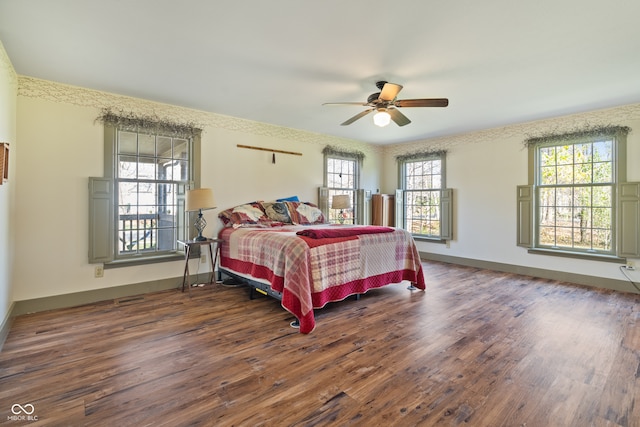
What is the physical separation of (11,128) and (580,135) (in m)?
6.59

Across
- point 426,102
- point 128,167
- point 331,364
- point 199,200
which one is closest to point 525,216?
point 426,102

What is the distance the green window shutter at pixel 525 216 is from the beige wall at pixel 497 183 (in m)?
0.10

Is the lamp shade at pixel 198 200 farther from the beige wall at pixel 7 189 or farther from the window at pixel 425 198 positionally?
the window at pixel 425 198

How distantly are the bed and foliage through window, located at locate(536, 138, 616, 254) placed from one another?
2.46 metres

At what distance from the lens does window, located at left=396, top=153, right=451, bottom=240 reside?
18.8 ft

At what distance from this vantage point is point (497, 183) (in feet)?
16.6

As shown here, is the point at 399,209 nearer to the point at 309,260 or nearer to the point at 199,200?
the point at 309,260

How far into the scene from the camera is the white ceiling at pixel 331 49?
1.99 metres

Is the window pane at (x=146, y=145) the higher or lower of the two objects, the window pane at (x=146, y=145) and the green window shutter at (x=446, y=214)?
the higher

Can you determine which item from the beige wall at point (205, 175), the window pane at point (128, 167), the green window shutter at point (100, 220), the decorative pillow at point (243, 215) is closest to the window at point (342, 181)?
the beige wall at point (205, 175)

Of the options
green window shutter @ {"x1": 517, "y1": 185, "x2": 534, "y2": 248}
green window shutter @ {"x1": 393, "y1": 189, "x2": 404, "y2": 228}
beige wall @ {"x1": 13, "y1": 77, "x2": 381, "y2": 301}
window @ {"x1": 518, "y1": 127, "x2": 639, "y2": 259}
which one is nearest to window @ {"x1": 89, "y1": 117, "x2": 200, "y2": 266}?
beige wall @ {"x1": 13, "y1": 77, "x2": 381, "y2": 301}

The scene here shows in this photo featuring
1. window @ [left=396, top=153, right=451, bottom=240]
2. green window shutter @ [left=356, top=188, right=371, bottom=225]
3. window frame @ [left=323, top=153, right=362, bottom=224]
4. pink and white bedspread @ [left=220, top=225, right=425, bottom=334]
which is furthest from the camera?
green window shutter @ [left=356, top=188, right=371, bottom=225]

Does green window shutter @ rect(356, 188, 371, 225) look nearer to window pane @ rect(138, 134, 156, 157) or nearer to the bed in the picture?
the bed

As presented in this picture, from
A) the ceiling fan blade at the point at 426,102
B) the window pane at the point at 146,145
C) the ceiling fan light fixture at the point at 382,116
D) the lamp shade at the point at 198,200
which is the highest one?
the ceiling fan blade at the point at 426,102
